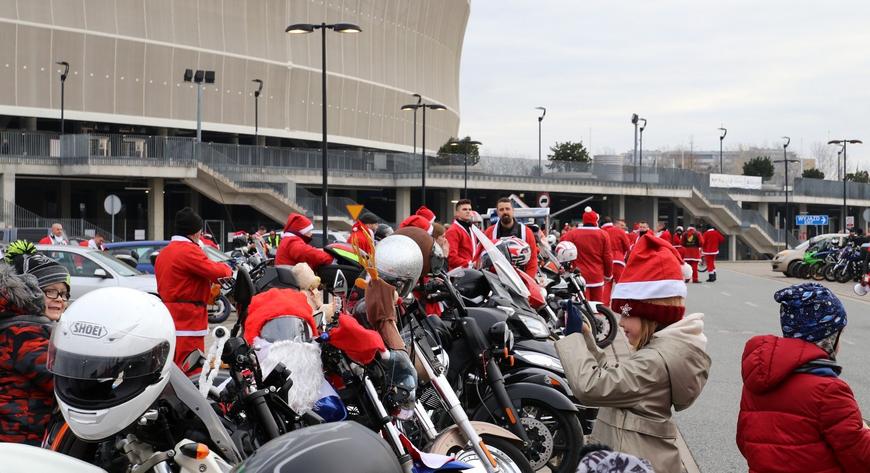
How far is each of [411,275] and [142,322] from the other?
2.29 m

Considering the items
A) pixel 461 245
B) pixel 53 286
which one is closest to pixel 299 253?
pixel 461 245

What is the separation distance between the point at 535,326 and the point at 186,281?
2973 millimetres

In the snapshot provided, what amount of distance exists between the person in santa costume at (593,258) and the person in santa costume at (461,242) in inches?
112

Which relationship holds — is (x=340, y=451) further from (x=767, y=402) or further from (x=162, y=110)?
(x=162, y=110)

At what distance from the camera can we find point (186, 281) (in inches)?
327

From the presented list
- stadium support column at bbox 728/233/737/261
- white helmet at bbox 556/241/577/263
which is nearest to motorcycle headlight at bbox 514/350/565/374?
white helmet at bbox 556/241/577/263

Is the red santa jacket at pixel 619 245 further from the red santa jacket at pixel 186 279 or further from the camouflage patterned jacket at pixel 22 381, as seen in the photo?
the camouflage patterned jacket at pixel 22 381

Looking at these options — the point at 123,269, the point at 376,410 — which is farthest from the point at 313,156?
the point at 376,410

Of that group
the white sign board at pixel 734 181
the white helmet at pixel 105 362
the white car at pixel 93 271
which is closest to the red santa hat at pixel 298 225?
the white helmet at pixel 105 362

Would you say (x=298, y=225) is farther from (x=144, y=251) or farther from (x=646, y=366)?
(x=144, y=251)

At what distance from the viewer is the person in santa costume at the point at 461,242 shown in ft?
38.0

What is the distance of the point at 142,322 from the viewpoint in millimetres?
3242

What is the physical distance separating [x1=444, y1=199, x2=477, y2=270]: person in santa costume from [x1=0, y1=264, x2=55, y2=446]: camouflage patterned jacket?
7336mm

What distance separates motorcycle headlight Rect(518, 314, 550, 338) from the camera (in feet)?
23.7
